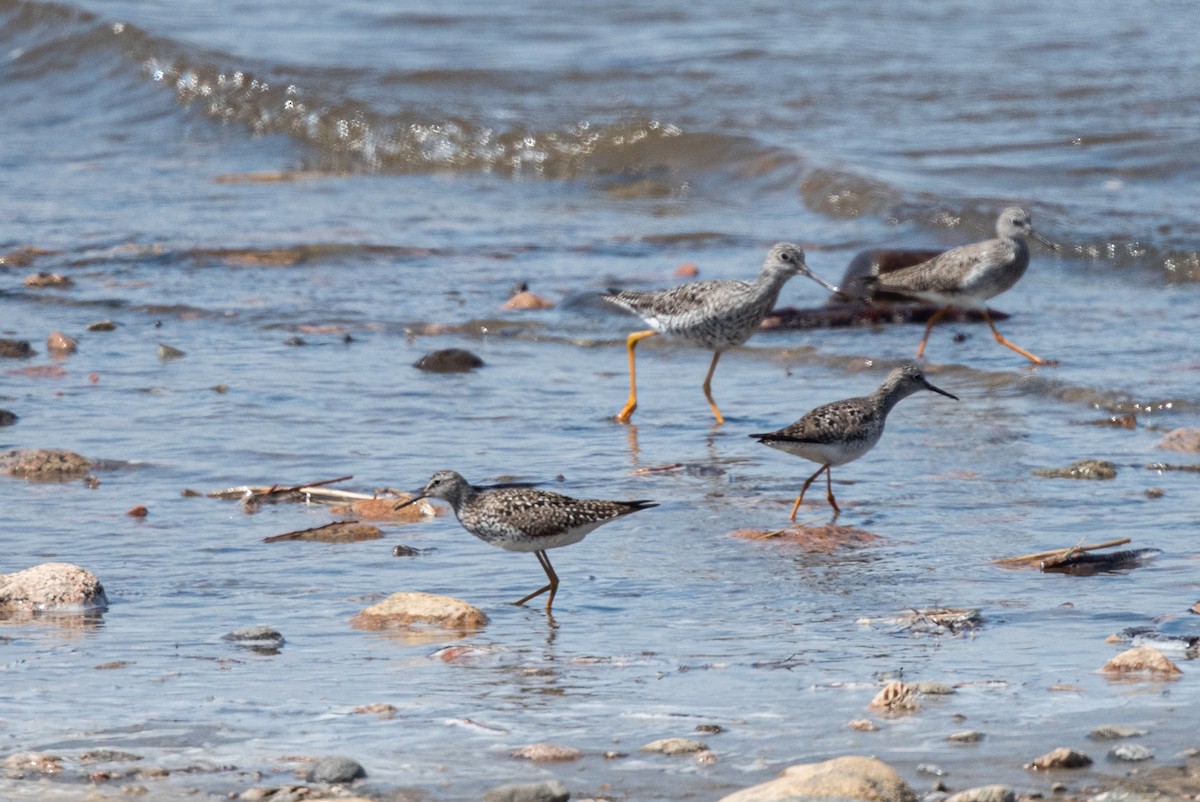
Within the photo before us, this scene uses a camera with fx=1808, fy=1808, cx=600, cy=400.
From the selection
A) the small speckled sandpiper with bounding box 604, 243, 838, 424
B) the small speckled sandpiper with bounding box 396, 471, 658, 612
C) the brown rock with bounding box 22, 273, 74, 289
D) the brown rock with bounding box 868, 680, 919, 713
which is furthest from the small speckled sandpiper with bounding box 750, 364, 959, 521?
the brown rock with bounding box 22, 273, 74, 289

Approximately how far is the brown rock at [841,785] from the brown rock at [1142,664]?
119cm

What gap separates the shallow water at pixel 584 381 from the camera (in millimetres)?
5020

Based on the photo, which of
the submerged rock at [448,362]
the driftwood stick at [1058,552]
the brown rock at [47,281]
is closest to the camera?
the driftwood stick at [1058,552]

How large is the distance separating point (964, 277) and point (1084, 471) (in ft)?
11.8

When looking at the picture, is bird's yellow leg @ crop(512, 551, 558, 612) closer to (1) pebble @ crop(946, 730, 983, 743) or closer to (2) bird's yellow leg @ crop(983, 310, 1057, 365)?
(1) pebble @ crop(946, 730, 983, 743)

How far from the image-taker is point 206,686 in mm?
5207

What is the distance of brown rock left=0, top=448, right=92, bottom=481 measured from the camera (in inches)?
311

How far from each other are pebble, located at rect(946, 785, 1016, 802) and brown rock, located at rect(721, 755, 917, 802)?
0.13 m

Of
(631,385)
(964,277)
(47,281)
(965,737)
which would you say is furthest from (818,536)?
(47,281)

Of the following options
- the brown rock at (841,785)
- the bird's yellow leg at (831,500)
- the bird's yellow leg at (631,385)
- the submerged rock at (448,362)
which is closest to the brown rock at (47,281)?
the submerged rock at (448,362)

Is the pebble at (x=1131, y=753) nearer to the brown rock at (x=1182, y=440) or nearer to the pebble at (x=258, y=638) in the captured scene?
the pebble at (x=258, y=638)

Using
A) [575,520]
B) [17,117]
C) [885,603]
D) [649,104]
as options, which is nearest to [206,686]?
[575,520]

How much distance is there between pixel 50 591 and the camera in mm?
6016

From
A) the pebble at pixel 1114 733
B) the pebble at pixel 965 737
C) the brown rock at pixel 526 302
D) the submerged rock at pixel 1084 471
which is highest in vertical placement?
the brown rock at pixel 526 302
